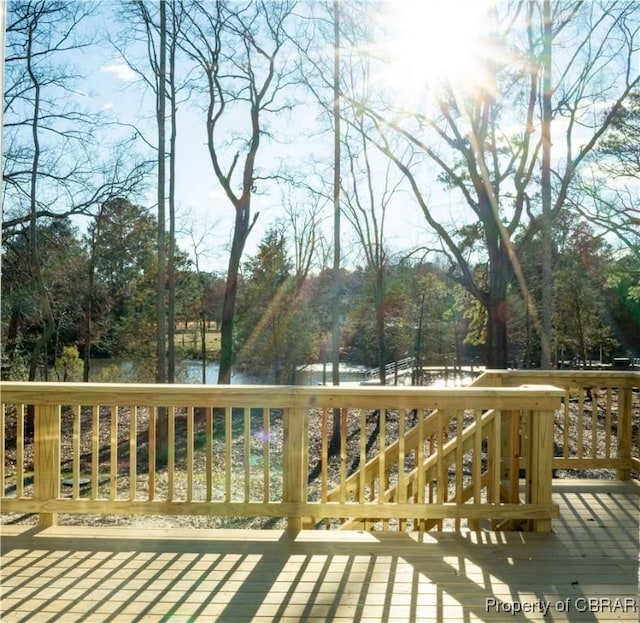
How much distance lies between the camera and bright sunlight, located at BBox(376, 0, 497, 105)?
6.90m

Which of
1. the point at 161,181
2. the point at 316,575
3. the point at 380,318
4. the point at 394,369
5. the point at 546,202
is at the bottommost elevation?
the point at 394,369

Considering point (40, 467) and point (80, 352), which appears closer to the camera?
point (40, 467)

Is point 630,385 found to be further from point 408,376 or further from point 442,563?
point 408,376

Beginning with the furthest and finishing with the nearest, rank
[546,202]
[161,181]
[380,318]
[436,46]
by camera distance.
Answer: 1. [380,318]
2. [161,181]
3. [436,46]
4. [546,202]

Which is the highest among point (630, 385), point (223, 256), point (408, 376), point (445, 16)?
point (445, 16)

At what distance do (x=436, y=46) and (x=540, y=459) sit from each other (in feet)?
22.4

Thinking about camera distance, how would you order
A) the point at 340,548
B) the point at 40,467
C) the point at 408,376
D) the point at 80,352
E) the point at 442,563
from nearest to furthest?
the point at 442,563 → the point at 340,548 → the point at 40,467 → the point at 80,352 → the point at 408,376

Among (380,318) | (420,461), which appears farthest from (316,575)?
(380,318)

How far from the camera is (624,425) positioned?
4047 mm

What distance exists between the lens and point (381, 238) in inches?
499

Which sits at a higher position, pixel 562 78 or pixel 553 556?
pixel 562 78

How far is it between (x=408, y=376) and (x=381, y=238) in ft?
13.8

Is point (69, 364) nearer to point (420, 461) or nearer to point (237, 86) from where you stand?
point (237, 86)

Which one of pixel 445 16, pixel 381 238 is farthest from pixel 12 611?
pixel 381 238
